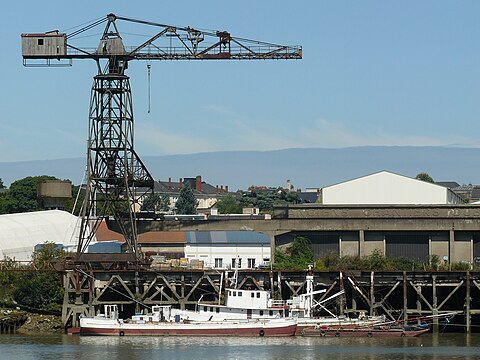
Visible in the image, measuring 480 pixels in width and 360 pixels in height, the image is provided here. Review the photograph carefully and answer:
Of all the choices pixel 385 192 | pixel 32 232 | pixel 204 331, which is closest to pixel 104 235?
pixel 32 232

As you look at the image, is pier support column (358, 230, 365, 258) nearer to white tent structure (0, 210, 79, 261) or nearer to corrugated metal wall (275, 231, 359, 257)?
corrugated metal wall (275, 231, 359, 257)

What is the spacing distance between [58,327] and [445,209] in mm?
40004

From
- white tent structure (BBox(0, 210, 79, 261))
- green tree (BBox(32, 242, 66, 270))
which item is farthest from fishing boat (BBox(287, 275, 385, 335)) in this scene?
white tent structure (BBox(0, 210, 79, 261))

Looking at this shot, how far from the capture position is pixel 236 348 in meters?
83.5

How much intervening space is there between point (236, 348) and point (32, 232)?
45745mm

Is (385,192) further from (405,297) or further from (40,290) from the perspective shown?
(40,290)

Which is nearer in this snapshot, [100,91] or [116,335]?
[116,335]

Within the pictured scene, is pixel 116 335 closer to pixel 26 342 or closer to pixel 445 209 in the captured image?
pixel 26 342

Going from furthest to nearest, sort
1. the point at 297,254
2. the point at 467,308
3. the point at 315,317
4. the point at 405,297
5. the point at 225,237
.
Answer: the point at 297,254 → the point at 225,237 → the point at 405,297 → the point at 315,317 → the point at 467,308

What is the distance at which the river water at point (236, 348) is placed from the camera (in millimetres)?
79625

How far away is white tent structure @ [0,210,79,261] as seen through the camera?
119938 millimetres

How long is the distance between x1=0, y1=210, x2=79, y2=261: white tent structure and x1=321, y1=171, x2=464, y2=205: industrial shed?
2480 cm

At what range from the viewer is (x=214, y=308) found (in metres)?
92.2

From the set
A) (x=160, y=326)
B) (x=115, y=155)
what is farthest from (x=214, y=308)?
(x=115, y=155)
